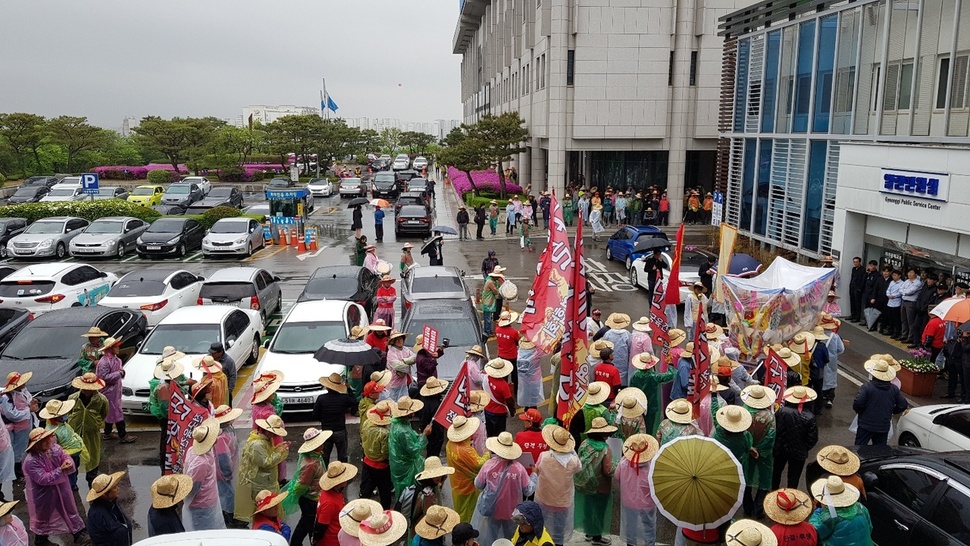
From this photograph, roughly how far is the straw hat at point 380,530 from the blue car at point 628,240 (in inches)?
691

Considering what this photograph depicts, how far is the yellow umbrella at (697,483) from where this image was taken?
241 inches

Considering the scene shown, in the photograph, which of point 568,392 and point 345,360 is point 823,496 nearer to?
point 568,392

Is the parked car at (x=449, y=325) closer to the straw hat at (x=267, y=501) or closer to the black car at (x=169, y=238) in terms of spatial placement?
the straw hat at (x=267, y=501)

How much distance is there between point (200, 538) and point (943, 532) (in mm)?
6078

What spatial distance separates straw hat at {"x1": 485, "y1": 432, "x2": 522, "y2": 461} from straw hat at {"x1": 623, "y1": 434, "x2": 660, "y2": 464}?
1087 millimetres

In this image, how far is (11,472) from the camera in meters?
8.89

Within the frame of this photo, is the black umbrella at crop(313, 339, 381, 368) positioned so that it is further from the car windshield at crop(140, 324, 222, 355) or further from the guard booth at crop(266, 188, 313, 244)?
the guard booth at crop(266, 188, 313, 244)

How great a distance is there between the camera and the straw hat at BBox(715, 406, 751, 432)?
7480 millimetres

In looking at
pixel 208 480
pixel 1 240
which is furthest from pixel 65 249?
pixel 208 480

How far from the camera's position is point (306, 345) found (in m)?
12.4

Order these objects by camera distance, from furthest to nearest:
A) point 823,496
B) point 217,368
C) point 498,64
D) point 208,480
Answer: point 498,64, point 217,368, point 208,480, point 823,496

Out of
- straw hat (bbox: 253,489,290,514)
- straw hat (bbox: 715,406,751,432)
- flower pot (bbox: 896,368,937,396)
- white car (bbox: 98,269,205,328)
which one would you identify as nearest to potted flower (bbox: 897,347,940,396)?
flower pot (bbox: 896,368,937,396)

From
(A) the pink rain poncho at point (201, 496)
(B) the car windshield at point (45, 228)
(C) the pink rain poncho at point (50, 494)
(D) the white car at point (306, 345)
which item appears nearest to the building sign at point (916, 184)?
(D) the white car at point (306, 345)

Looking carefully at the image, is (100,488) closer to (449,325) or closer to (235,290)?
(449,325)
